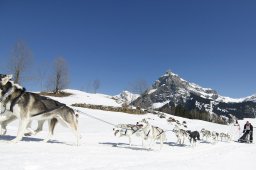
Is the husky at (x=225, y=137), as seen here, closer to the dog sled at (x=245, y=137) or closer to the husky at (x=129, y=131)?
the dog sled at (x=245, y=137)

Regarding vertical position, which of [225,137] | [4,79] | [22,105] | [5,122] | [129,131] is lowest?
[5,122]

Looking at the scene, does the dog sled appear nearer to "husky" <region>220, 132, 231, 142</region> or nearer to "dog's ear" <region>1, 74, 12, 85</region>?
"husky" <region>220, 132, 231, 142</region>

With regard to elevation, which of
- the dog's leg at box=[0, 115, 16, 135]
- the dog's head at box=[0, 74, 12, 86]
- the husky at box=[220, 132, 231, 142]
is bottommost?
the dog's leg at box=[0, 115, 16, 135]

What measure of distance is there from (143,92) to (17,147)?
8377 cm

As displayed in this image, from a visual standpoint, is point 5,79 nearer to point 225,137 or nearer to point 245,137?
point 225,137

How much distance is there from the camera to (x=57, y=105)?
10.0 meters

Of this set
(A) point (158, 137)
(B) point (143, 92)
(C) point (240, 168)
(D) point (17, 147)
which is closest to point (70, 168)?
(D) point (17, 147)

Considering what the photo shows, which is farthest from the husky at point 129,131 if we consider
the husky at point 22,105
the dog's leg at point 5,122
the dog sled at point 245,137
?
the dog sled at point 245,137

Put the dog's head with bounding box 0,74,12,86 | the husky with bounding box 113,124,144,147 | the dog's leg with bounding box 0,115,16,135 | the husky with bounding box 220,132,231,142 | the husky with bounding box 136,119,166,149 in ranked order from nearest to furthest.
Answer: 1. the dog's head with bounding box 0,74,12,86
2. the dog's leg with bounding box 0,115,16,135
3. the husky with bounding box 136,119,166,149
4. the husky with bounding box 113,124,144,147
5. the husky with bounding box 220,132,231,142

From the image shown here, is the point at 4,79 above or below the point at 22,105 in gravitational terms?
above

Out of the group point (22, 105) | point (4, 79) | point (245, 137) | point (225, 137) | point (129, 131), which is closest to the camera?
point (4, 79)

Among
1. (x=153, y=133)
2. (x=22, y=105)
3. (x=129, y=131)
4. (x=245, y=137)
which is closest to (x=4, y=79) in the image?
(x=22, y=105)

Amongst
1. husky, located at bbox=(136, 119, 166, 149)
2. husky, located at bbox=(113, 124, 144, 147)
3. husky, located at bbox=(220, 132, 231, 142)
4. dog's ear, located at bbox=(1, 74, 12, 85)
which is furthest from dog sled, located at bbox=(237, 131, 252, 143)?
dog's ear, located at bbox=(1, 74, 12, 85)

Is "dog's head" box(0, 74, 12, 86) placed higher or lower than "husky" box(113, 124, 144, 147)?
higher
